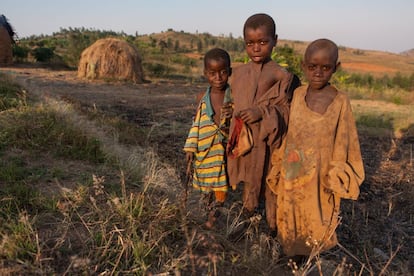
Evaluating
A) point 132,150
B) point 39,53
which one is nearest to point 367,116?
point 132,150

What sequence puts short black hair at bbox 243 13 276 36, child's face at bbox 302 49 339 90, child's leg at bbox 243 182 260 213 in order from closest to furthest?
child's face at bbox 302 49 339 90, short black hair at bbox 243 13 276 36, child's leg at bbox 243 182 260 213

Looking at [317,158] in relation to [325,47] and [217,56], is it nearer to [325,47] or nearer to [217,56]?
[325,47]

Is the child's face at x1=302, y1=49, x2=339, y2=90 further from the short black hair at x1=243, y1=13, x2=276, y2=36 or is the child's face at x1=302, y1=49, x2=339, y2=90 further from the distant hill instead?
the distant hill

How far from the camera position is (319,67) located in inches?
76.4

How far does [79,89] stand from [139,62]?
430 cm

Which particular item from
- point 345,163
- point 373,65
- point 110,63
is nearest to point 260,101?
point 345,163

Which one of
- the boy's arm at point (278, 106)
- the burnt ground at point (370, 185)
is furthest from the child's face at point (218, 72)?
the burnt ground at point (370, 185)

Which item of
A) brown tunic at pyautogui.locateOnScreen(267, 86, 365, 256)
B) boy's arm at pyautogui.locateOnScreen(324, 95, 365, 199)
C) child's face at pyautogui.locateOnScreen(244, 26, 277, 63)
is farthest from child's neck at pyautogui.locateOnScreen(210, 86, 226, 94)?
boy's arm at pyautogui.locateOnScreen(324, 95, 365, 199)

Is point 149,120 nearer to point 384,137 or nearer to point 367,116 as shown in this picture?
point 384,137

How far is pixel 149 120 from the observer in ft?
22.5

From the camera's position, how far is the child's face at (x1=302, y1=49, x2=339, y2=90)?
6.25 ft

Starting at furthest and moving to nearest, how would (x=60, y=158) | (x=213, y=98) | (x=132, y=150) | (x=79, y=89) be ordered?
(x=79, y=89), (x=132, y=150), (x=60, y=158), (x=213, y=98)

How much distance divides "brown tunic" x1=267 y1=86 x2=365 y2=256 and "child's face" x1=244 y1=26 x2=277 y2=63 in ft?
0.95

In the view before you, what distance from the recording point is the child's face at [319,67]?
1.91m
